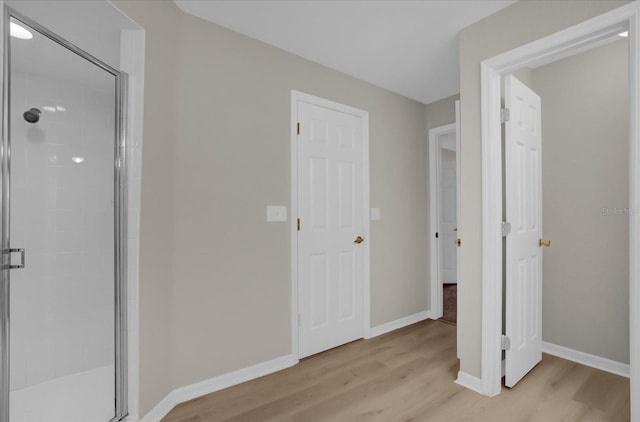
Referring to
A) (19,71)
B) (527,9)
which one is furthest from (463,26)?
(19,71)

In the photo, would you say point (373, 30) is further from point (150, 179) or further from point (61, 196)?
point (61, 196)

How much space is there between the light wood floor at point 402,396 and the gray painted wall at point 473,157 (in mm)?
286

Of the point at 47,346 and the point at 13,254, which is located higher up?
the point at 13,254

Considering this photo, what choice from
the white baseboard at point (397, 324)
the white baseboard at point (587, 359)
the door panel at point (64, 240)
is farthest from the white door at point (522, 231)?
the door panel at point (64, 240)

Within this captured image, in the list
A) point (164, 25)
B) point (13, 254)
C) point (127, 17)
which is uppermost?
point (164, 25)

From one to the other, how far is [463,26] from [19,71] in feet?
8.30

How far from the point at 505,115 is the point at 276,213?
5.69 feet

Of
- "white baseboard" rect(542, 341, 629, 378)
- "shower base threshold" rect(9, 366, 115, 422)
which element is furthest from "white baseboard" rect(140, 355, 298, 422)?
"white baseboard" rect(542, 341, 629, 378)

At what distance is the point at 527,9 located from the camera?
1869 millimetres

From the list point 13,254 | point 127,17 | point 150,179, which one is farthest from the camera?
point 150,179

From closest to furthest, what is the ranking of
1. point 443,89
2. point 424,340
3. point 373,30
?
1. point 373,30
2. point 424,340
3. point 443,89

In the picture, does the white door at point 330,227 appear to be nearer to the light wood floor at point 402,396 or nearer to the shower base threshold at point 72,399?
the light wood floor at point 402,396

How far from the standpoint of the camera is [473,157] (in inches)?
84.9

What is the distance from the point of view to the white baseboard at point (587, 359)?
7.52 ft
